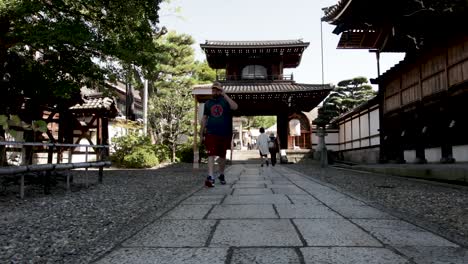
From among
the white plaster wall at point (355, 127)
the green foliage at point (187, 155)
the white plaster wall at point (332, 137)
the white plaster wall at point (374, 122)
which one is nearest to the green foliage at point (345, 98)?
the white plaster wall at point (332, 137)

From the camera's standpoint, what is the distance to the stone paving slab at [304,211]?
147 inches

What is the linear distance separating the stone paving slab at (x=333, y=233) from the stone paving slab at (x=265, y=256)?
0.96ft

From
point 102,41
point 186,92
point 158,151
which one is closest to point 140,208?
point 102,41

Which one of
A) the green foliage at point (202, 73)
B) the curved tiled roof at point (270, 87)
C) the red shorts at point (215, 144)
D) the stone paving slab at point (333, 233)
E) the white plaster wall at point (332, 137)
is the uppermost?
the green foliage at point (202, 73)

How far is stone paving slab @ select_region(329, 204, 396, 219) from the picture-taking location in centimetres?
377

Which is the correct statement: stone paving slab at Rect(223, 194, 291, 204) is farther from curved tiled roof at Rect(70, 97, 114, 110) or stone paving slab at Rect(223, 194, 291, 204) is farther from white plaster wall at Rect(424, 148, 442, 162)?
curved tiled roof at Rect(70, 97, 114, 110)

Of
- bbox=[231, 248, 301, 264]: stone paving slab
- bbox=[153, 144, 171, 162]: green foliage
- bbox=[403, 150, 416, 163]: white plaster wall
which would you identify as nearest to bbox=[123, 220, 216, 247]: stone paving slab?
bbox=[231, 248, 301, 264]: stone paving slab

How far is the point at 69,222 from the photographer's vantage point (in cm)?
381

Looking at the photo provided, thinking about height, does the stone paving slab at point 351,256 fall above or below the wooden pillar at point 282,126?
below

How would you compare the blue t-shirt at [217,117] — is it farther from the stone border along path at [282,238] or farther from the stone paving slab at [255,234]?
the stone paving slab at [255,234]

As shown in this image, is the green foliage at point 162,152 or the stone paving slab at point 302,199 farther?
the green foliage at point 162,152

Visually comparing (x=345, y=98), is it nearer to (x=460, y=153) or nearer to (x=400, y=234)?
(x=460, y=153)

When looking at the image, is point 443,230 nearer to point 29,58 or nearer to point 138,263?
point 138,263

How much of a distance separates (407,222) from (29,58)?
10.9 metres
